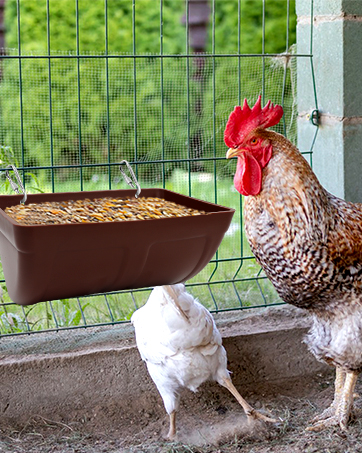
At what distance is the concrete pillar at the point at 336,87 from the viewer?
322cm

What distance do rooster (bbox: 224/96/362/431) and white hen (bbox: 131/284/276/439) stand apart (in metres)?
0.41

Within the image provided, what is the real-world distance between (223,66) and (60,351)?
225cm

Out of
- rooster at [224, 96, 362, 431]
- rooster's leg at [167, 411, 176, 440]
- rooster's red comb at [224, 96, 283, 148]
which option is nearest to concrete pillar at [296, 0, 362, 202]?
rooster at [224, 96, 362, 431]

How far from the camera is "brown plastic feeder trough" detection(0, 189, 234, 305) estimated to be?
1.44 m

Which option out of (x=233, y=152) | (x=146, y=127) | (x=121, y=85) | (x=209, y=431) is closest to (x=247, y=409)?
(x=209, y=431)

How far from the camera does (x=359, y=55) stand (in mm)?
3246

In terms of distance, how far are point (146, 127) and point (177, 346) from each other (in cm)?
282

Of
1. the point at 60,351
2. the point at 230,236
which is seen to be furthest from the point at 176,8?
the point at 60,351

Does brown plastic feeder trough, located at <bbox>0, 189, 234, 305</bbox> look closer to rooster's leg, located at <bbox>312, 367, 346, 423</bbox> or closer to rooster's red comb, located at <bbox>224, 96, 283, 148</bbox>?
rooster's red comb, located at <bbox>224, 96, 283, 148</bbox>

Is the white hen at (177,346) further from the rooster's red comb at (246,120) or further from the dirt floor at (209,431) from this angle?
the rooster's red comb at (246,120)

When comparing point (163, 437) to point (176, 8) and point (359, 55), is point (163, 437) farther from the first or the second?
point (176, 8)

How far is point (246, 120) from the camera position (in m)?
2.56

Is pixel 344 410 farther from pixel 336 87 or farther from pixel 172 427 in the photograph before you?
pixel 336 87

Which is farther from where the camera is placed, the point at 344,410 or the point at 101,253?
the point at 344,410
